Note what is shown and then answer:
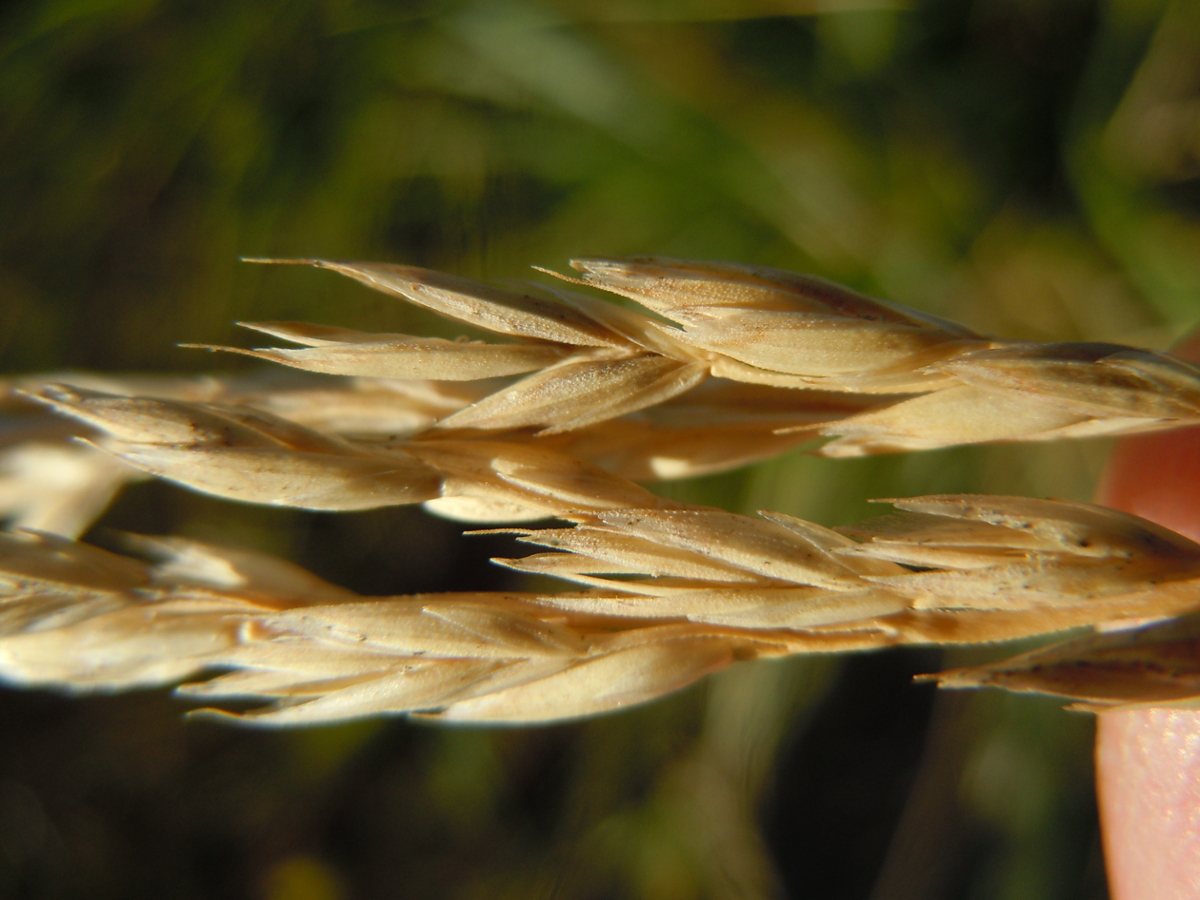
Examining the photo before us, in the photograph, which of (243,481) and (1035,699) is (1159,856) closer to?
(1035,699)

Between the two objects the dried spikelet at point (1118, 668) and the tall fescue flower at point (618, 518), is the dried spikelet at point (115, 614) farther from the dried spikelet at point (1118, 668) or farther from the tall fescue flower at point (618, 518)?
the dried spikelet at point (1118, 668)

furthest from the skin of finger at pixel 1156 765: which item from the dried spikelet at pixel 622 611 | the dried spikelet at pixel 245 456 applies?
the dried spikelet at pixel 245 456

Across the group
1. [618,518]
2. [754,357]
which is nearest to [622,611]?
[618,518]

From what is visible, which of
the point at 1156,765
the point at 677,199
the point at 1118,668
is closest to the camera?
the point at 1118,668

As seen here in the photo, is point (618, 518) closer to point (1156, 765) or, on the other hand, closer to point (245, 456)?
point (245, 456)

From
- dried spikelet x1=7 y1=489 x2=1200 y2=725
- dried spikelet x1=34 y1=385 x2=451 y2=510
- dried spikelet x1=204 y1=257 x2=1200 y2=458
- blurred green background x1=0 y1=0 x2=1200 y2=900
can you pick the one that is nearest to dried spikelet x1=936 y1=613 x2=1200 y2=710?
dried spikelet x1=7 y1=489 x2=1200 y2=725

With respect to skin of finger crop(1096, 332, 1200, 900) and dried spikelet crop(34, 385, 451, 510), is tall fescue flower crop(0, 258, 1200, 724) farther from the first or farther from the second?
skin of finger crop(1096, 332, 1200, 900)

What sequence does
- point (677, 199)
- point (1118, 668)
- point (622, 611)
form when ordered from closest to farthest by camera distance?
point (1118, 668) < point (622, 611) < point (677, 199)
